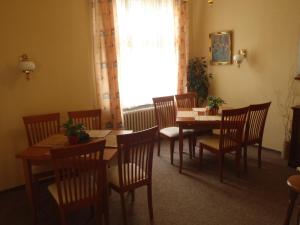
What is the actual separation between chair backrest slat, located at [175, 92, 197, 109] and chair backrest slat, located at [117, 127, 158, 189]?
2.04 meters

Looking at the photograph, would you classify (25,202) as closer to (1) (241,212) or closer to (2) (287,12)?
(1) (241,212)

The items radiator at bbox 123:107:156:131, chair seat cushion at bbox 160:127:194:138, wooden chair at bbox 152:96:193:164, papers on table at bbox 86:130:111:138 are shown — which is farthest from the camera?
radiator at bbox 123:107:156:131

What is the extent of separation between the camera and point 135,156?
226cm

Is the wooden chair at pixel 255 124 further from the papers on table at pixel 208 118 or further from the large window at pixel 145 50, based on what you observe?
the large window at pixel 145 50

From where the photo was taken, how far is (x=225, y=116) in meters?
2.93

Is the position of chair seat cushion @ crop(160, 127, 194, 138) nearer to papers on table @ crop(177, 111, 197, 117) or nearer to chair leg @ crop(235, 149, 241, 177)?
papers on table @ crop(177, 111, 197, 117)

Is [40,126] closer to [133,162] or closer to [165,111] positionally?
[133,162]

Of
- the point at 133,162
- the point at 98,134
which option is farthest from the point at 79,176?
the point at 98,134

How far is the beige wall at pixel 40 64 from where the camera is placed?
3.04 meters

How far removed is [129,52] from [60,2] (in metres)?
1.30

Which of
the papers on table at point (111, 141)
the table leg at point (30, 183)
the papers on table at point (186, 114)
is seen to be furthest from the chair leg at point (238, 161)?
the table leg at point (30, 183)

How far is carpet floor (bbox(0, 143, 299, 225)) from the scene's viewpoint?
2.49 metres

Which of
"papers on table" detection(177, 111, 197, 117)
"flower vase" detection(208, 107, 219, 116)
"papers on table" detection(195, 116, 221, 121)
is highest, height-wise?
"flower vase" detection(208, 107, 219, 116)

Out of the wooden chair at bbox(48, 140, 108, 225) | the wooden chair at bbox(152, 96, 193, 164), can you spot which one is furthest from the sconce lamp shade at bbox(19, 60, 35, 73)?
the wooden chair at bbox(152, 96, 193, 164)
